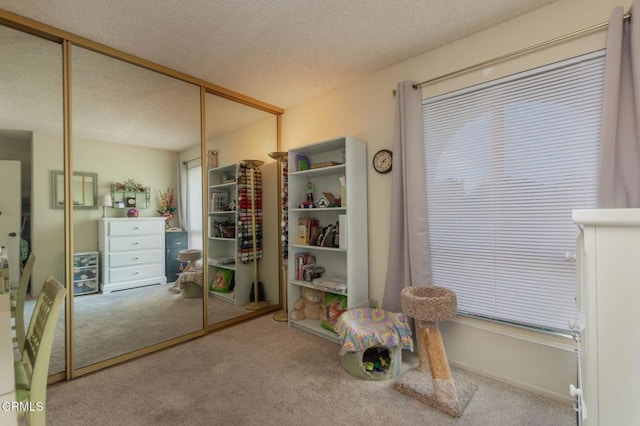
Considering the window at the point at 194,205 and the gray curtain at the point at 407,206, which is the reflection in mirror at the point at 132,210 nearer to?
the window at the point at 194,205

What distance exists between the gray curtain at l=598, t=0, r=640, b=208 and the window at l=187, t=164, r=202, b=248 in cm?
297

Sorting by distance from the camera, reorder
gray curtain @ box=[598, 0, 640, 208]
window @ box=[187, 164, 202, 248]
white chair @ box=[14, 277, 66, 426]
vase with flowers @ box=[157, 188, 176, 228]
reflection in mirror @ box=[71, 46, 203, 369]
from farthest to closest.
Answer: window @ box=[187, 164, 202, 248], vase with flowers @ box=[157, 188, 176, 228], reflection in mirror @ box=[71, 46, 203, 369], gray curtain @ box=[598, 0, 640, 208], white chair @ box=[14, 277, 66, 426]

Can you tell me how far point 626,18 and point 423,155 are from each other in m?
1.26

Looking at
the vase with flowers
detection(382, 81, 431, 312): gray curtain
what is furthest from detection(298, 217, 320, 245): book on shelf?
the vase with flowers

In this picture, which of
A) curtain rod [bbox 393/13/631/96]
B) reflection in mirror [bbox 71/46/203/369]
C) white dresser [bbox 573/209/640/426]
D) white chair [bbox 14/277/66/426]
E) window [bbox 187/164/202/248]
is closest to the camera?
white dresser [bbox 573/209/640/426]

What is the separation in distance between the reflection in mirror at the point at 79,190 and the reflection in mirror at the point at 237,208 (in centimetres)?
90

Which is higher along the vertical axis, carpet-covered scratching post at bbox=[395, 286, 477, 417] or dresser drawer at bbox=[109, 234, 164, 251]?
dresser drawer at bbox=[109, 234, 164, 251]

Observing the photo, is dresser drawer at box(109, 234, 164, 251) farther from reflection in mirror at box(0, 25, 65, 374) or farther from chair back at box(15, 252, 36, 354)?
A: chair back at box(15, 252, 36, 354)

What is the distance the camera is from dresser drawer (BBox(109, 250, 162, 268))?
2439mm

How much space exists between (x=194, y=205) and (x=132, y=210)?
503 millimetres

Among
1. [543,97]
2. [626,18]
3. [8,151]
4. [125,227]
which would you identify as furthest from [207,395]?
[626,18]

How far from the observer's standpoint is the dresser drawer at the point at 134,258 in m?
2.44

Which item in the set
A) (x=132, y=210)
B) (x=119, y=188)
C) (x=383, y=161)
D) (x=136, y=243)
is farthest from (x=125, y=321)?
(x=383, y=161)

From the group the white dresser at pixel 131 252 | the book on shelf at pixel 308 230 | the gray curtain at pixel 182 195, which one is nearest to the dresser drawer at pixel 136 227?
the white dresser at pixel 131 252
